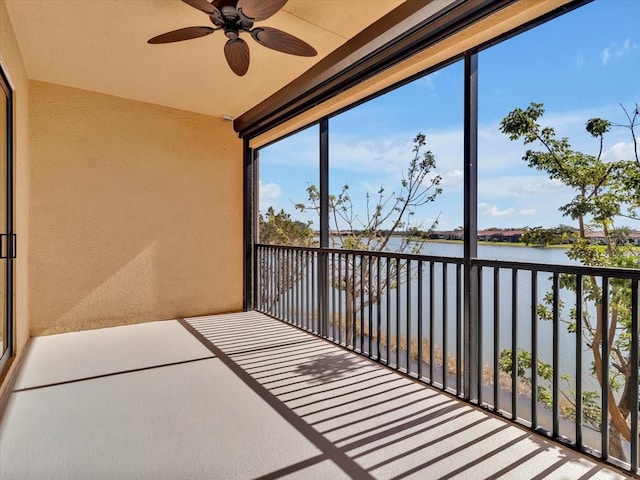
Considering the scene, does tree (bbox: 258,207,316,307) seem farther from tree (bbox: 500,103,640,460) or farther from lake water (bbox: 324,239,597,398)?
tree (bbox: 500,103,640,460)

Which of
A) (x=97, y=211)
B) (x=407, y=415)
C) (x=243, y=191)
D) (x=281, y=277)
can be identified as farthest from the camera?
(x=243, y=191)

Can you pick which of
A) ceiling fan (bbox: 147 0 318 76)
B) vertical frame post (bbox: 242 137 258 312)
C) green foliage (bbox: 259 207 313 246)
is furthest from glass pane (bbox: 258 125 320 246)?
ceiling fan (bbox: 147 0 318 76)

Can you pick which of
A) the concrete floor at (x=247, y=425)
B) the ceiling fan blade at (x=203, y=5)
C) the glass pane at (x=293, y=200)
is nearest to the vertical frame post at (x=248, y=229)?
the glass pane at (x=293, y=200)

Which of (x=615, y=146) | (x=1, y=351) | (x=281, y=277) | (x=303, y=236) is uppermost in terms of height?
(x=615, y=146)

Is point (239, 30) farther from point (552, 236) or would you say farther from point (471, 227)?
point (552, 236)

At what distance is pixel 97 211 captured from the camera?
395 cm

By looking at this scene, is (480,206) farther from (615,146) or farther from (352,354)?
(352,354)

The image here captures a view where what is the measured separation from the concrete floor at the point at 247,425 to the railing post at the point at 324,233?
59 cm

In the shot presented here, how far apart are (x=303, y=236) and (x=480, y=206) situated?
13.0 feet

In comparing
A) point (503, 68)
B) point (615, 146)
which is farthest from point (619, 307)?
point (503, 68)

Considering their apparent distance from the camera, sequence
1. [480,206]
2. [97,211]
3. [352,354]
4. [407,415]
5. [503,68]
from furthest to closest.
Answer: [97,211] < [352,354] < [503,68] < [480,206] < [407,415]

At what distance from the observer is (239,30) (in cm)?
237

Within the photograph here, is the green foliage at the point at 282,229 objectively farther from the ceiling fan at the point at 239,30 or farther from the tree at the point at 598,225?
the tree at the point at 598,225

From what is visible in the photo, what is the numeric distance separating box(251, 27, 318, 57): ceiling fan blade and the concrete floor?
7.75ft
